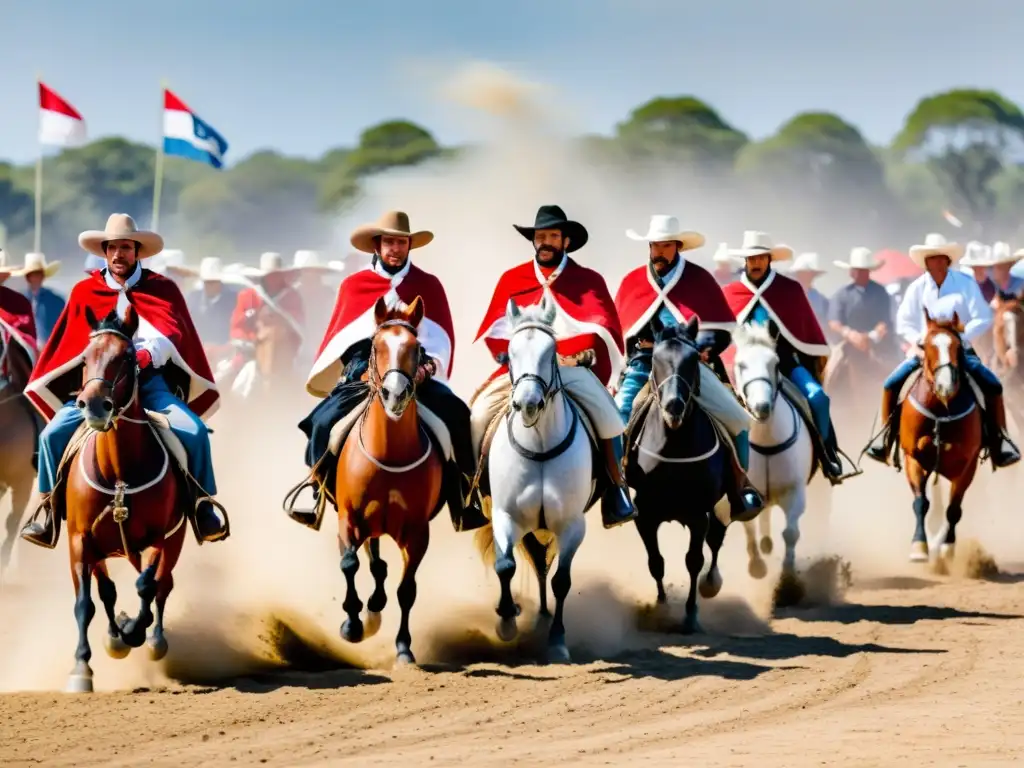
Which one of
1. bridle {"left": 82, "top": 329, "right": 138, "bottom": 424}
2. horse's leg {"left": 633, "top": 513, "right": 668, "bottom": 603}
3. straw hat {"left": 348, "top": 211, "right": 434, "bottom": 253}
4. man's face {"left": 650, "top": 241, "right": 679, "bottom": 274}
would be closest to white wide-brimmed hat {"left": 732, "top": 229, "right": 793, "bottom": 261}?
man's face {"left": 650, "top": 241, "right": 679, "bottom": 274}

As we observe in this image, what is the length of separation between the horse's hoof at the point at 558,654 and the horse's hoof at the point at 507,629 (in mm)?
258

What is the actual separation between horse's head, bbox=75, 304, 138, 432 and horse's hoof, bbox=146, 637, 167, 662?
1.55m

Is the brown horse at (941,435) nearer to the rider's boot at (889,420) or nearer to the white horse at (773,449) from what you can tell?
the rider's boot at (889,420)

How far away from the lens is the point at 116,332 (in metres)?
12.0

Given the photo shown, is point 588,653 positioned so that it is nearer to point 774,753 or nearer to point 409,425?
point 409,425

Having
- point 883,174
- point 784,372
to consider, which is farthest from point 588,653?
point 883,174

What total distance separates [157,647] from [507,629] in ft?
7.36

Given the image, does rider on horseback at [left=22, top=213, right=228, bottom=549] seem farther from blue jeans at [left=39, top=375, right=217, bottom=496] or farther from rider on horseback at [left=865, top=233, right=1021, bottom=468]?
rider on horseback at [left=865, top=233, right=1021, bottom=468]

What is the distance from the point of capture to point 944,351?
18.1 meters

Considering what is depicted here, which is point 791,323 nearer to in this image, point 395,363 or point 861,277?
point 395,363

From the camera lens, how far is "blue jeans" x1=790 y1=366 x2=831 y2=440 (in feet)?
56.9

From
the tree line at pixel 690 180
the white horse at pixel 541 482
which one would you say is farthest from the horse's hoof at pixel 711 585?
the tree line at pixel 690 180

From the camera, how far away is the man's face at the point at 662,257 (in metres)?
16.0

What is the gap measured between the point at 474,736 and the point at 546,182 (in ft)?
94.6
